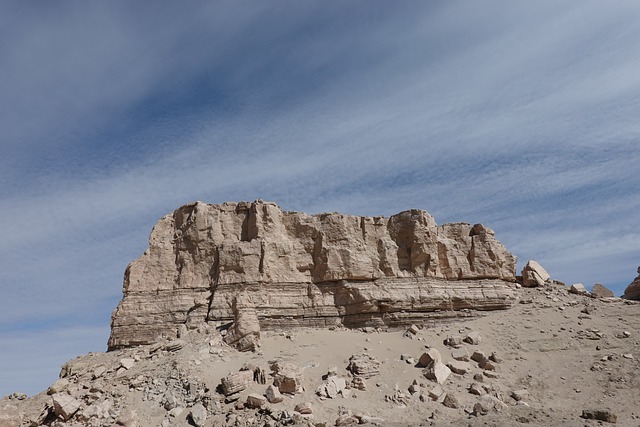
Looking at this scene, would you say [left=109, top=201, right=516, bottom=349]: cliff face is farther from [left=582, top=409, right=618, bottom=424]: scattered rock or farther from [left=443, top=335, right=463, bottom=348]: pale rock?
[left=582, top=409, right=618, bottom=424]: scattered rock

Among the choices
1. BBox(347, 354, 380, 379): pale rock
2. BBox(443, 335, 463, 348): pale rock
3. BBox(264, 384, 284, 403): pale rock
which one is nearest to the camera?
BBox(264, 384, 284, 403): pale rock

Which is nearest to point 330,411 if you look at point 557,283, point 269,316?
point 269,316

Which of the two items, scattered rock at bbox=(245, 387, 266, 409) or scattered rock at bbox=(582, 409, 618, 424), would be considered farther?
scattered rock at bbox=(582, 409, 618, 424)

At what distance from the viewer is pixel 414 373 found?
2145cm

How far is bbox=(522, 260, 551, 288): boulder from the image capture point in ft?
100

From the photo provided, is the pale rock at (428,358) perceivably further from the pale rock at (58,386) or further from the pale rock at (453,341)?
the pale rock at (58,386)

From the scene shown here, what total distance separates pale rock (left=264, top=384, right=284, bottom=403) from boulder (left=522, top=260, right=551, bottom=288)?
1770cm

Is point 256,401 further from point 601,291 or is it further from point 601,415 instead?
point 601,291

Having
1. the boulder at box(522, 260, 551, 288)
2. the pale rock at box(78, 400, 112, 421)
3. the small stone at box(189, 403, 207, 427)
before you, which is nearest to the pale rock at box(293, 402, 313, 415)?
the small stone at box(189, 403, 207, 427)

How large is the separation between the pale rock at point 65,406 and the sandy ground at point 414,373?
0.24 m

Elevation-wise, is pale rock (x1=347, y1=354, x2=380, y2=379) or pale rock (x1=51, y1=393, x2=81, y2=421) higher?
pale rock (x1=347, y1=354, x2=380, y2=379)

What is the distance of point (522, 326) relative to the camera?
83.8 ft

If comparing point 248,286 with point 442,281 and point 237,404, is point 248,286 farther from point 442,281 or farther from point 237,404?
point 442,281

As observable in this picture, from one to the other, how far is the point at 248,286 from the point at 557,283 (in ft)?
58.2
